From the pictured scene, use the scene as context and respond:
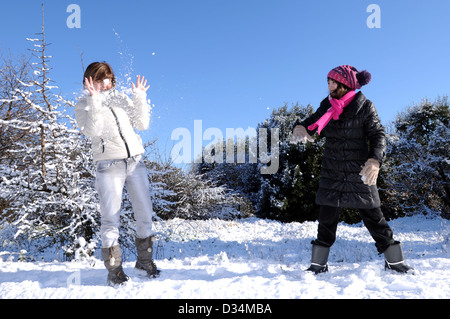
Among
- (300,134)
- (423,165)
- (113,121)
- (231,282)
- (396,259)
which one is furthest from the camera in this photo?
(423,165)

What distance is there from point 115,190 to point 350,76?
2503 mm

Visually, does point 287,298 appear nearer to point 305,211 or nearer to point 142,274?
point 142,274

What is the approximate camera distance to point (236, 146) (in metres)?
24.0

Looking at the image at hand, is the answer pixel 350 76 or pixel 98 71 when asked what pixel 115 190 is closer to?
pixel 98 71

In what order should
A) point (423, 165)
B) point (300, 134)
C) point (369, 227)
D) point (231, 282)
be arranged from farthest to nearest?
point (423, 165)
point (300, 134)
point (369, 227)
point (231, 282)

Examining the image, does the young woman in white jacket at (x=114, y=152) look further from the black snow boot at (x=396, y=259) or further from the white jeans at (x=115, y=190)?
the black snow boot at (x=396, y=259)

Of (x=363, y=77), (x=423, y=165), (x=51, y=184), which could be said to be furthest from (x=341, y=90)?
(x=423, y=165)

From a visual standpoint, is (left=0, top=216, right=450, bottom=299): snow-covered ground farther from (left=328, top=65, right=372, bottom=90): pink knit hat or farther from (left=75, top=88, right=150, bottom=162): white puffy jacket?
(left=328, top=65, right=372, bottom=90): pink knit hat

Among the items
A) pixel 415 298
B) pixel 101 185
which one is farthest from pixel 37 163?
pixel 415 298

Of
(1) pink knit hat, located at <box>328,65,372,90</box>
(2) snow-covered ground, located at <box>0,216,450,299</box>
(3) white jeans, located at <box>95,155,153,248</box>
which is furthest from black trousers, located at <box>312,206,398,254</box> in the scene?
(3) white jeans, located at <box>95,155,153,248</box>

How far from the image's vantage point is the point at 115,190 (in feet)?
9.91

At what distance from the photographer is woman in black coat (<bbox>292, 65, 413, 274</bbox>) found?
3.24 metres

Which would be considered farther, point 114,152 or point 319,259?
point 319,259
